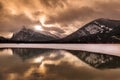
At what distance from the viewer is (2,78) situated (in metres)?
12.0

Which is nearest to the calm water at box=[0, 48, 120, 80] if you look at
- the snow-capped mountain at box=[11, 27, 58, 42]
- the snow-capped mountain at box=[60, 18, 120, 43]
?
the snow-capped mountain at box=[60, 18, 120, 43]

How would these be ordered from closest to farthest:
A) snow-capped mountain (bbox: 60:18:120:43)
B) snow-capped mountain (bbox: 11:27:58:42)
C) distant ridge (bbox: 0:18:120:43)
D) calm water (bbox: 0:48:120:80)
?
calm water (bbox: 0:48:120:80), snow-capped mountain (bbox: 60:18:120:43), distant ridge (bbox: 0:18:120:43), snow-capped mountain (bbox: 11:27:58:42)

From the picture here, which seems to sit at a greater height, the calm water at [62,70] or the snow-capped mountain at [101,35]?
the snow-capped mountain at [101,35]

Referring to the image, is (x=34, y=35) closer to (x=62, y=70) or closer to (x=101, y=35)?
(x=101, y=35)

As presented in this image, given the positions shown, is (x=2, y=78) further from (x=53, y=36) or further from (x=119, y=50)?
(x=53, y=36)

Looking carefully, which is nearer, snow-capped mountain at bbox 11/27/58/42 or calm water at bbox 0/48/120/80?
calm water at bbox 0/48/120/80

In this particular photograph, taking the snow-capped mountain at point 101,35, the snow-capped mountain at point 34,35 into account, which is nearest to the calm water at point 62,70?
the snow-capped mountain at point 101,35

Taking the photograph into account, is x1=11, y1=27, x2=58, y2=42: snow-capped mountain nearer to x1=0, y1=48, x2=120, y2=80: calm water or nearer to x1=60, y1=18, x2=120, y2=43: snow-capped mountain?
x1=60, y1=18, x2=120, y2=43: snow-capped mountain

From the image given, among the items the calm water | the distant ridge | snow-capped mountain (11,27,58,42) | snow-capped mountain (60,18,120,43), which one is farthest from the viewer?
snow-capped mountain (11,27,58,42)

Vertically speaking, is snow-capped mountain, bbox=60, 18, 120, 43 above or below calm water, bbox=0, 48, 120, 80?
above

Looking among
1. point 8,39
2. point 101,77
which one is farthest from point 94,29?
point 101,77

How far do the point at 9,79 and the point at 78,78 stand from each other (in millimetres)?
2564

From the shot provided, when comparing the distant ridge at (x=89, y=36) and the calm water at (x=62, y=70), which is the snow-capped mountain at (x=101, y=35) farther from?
the calm water at (x=62, y=70)

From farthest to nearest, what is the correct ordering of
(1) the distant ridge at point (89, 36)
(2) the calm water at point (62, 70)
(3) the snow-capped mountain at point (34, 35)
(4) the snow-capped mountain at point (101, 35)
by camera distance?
(3) the snow-capped mountain at point (34, 35)
(1) the distant ridge at point (89, 36)
(4) the snow-capped mountain at point (101, 35)
(2) the calm water at point (62, 70)
